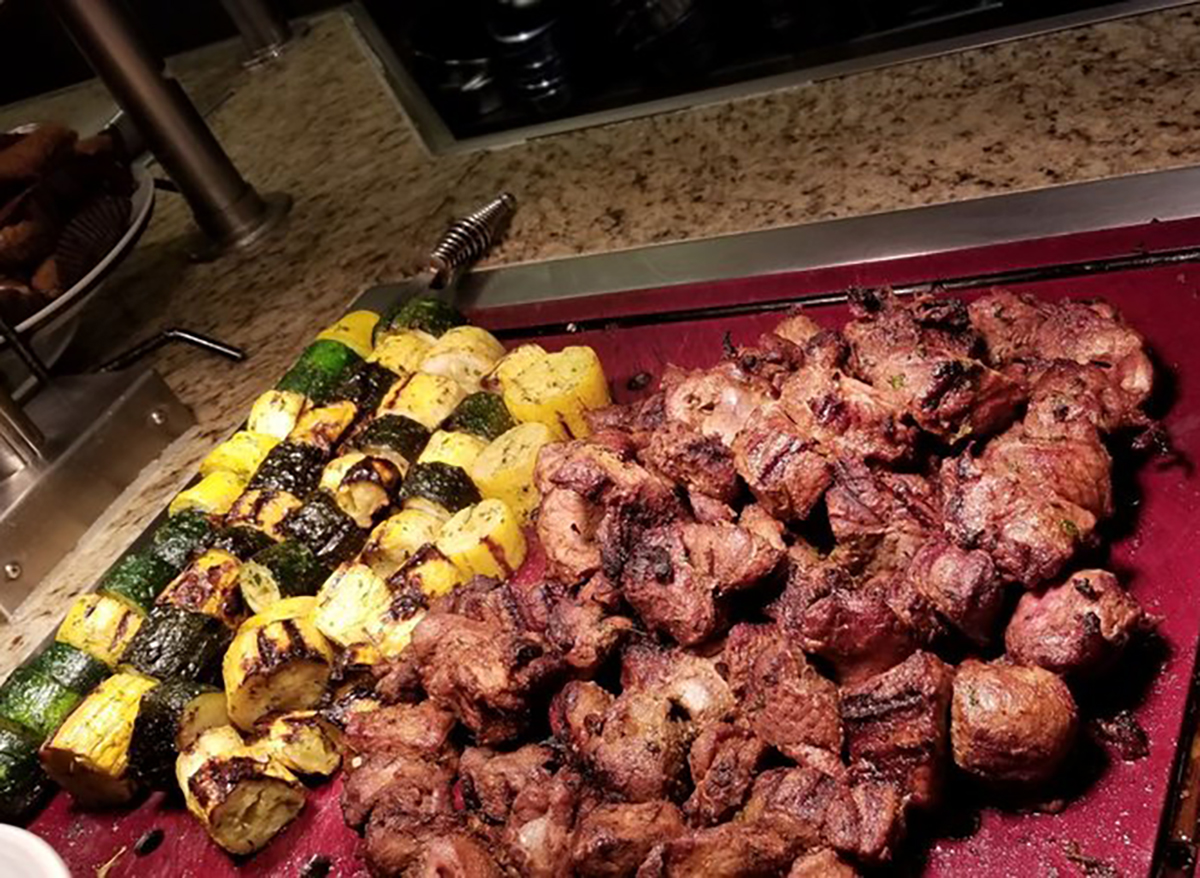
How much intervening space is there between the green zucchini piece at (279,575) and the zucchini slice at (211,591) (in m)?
0.03

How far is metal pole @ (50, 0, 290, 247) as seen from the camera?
4.55 meters

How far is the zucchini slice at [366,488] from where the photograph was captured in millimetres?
2918

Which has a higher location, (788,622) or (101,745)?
(101,745)

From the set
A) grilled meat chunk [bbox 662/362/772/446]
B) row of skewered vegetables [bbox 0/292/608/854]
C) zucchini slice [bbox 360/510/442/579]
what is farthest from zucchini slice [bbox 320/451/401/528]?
grilled meat chunk [bbox 662/362/772/446]

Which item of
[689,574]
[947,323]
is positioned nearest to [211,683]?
[689,574]

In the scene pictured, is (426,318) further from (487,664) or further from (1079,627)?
(1079,627)

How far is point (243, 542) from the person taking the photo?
9.73 feet

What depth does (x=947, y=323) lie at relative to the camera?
2.39 meters

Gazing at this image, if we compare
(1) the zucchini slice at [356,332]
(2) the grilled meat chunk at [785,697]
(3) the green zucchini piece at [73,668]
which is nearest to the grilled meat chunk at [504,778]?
(2) the grilled meat chunk at [785,697]

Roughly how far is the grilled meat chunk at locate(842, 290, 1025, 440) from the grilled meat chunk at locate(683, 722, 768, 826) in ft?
2.49

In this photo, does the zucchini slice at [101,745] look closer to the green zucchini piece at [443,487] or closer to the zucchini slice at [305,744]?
the zucchini slice at [305,744]

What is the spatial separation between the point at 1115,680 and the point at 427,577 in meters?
1.51

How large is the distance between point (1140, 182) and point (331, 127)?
167 inches

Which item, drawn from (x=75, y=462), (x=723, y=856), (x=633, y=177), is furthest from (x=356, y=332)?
(x=723, y=856)
